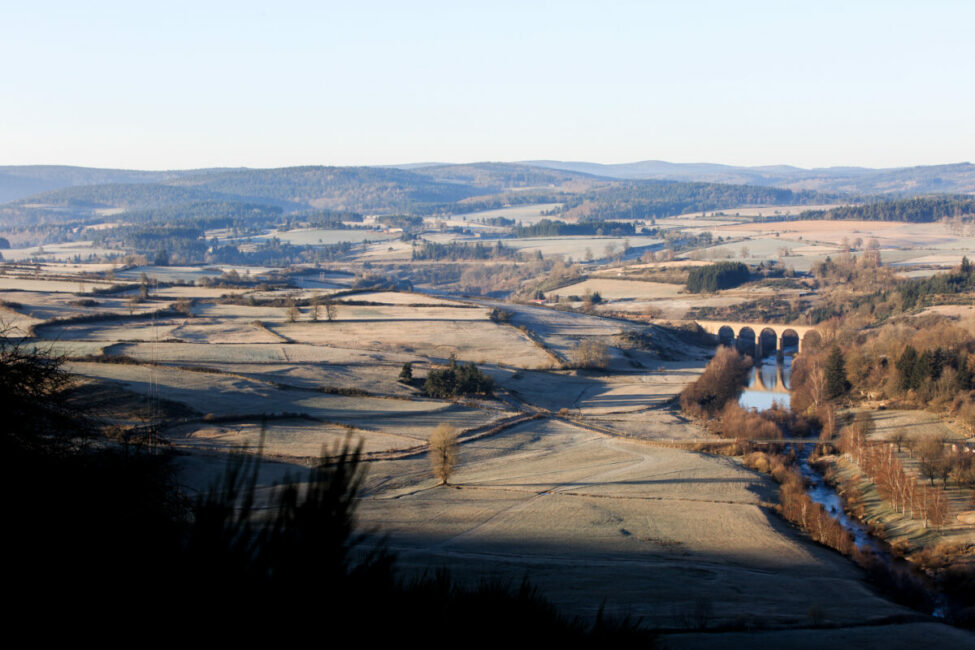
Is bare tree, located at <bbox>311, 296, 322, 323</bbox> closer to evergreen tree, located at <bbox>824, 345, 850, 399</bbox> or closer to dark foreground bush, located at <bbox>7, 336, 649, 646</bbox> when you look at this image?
evergreen tree, located at <bbox>824, 345, 850, 399</bbox>

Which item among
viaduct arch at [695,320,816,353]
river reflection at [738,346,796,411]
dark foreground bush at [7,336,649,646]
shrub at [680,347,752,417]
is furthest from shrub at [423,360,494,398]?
viaduct arch at [695,320,816,353]

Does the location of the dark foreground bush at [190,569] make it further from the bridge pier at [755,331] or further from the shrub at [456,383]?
the bridge pier at [755,331]

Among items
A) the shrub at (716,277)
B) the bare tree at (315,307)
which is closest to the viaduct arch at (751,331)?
the shrub at (716,277)

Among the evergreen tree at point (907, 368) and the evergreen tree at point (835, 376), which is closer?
the evergreen tree at point (907, 368)

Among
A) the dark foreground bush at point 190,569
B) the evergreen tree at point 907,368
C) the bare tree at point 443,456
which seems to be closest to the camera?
the dark foreground bush at point 190,569

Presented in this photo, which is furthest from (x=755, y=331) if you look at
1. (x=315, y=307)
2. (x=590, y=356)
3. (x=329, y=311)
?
(x=315, y=307)

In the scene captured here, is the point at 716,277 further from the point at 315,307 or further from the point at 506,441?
the point at 506,441

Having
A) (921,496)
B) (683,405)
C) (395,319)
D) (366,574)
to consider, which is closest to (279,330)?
(395,319)
